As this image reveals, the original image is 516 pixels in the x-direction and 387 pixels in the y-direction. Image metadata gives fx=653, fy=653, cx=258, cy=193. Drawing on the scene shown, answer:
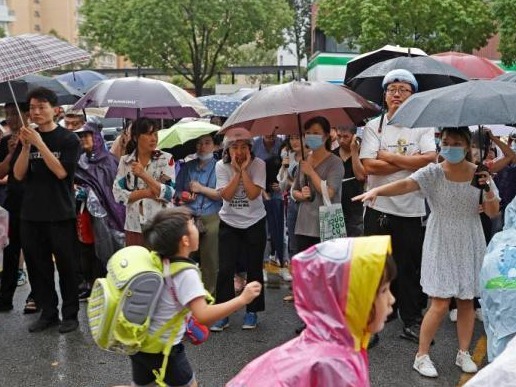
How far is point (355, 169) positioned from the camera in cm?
533

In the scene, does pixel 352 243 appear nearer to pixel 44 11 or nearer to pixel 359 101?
pixel 359 101

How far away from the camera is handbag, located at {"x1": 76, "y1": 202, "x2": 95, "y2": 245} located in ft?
19.7

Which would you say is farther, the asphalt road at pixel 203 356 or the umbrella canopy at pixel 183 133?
the umbrella canopy at pixel 183 133

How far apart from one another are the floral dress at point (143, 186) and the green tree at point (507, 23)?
12503 millimetres

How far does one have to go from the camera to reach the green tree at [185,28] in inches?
1005

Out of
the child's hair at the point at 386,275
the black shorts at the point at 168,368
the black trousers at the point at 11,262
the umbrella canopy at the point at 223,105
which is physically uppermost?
the umbrella canopy at the point at 223,105

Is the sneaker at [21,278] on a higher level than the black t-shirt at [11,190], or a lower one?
lower

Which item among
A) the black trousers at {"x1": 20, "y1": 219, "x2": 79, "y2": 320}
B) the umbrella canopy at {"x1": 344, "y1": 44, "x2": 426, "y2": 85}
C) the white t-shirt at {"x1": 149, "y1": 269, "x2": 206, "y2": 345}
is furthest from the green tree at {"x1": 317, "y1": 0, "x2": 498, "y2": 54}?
the white t-shirt at {"x1": 149, "y1": 269, "x2": 206, "y2": 345}

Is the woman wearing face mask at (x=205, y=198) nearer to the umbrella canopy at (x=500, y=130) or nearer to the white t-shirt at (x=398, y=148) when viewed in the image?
the white t-shirt at (x=398, y=148)

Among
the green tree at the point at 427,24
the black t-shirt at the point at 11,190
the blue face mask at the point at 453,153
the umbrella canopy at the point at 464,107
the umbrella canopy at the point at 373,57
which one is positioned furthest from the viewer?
the green tree at the point at 427,24

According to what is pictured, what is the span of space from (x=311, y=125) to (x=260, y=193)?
0.75 m

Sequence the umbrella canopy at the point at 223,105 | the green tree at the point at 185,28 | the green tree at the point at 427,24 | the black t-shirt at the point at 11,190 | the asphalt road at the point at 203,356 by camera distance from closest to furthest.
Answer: the asphalt road at the point at 203,356 → the black t-shirt at the point at 11,190 → the umbrella canopy at the point at 223,105 → the green tree at the point at 427,24 → the green tree at the point at 185,28

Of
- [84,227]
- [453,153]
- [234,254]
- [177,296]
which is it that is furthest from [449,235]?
[84,227]

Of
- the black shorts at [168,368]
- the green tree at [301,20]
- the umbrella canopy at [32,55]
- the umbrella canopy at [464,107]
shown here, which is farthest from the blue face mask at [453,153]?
the green tree at [301,20]
